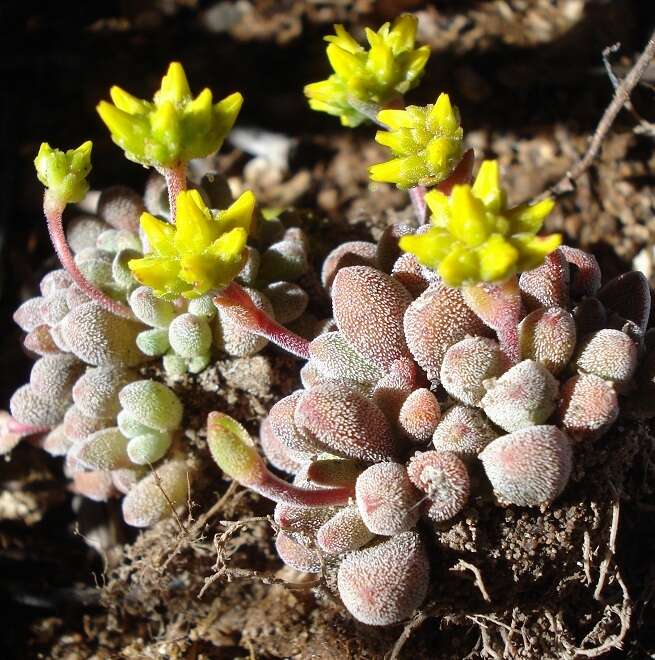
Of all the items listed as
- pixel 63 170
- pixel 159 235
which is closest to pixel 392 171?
pixel 159 235

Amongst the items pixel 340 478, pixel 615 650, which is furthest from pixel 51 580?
pixel 615 650

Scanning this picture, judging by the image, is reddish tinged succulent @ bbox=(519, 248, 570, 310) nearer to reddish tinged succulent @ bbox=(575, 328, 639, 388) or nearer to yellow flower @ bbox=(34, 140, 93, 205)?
reddish tinged succulent @ bbox=(575, 328, 639, 388)

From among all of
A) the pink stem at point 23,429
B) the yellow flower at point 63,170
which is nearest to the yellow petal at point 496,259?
the yellow flower at point 63,170

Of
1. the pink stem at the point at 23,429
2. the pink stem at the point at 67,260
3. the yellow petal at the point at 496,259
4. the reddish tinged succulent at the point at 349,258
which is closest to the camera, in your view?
the yellow petal at the point at 496,259

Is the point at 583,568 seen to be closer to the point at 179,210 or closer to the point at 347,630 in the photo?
the point at 347,630

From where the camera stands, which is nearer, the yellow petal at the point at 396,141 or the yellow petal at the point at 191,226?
the yellow petal at the point at 191,226

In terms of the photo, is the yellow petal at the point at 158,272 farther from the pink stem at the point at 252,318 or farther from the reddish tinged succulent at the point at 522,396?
the reddish tinged succulent at the point at 522,396
